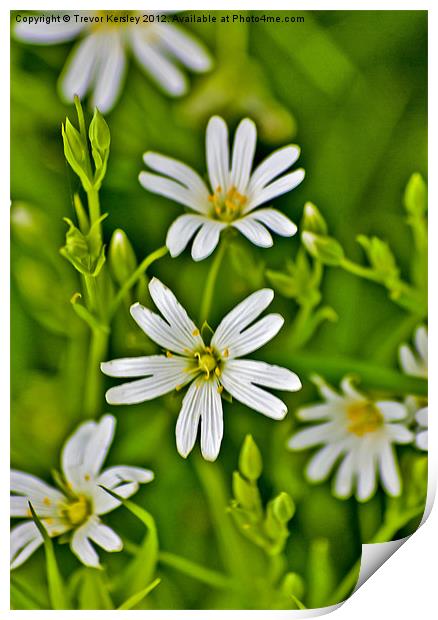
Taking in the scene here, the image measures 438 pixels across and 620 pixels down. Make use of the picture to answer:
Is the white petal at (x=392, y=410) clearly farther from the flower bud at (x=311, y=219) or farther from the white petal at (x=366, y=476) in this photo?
the flower bud at (x=311, y=219)

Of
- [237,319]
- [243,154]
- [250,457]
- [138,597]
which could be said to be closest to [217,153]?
[243,154]

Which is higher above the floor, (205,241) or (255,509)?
(205,241)

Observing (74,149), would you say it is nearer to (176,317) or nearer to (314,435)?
(176,317)

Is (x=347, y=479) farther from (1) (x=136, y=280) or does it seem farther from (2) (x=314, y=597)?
(1) (x=136, y=280)

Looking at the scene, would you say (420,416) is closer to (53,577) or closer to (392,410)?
(392,410)

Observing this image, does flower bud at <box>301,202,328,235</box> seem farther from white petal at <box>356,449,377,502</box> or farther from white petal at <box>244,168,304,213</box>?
white petal at <box>356,449,377,502</box>

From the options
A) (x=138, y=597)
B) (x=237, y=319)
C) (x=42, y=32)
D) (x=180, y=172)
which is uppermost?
(x=42, y=32)
